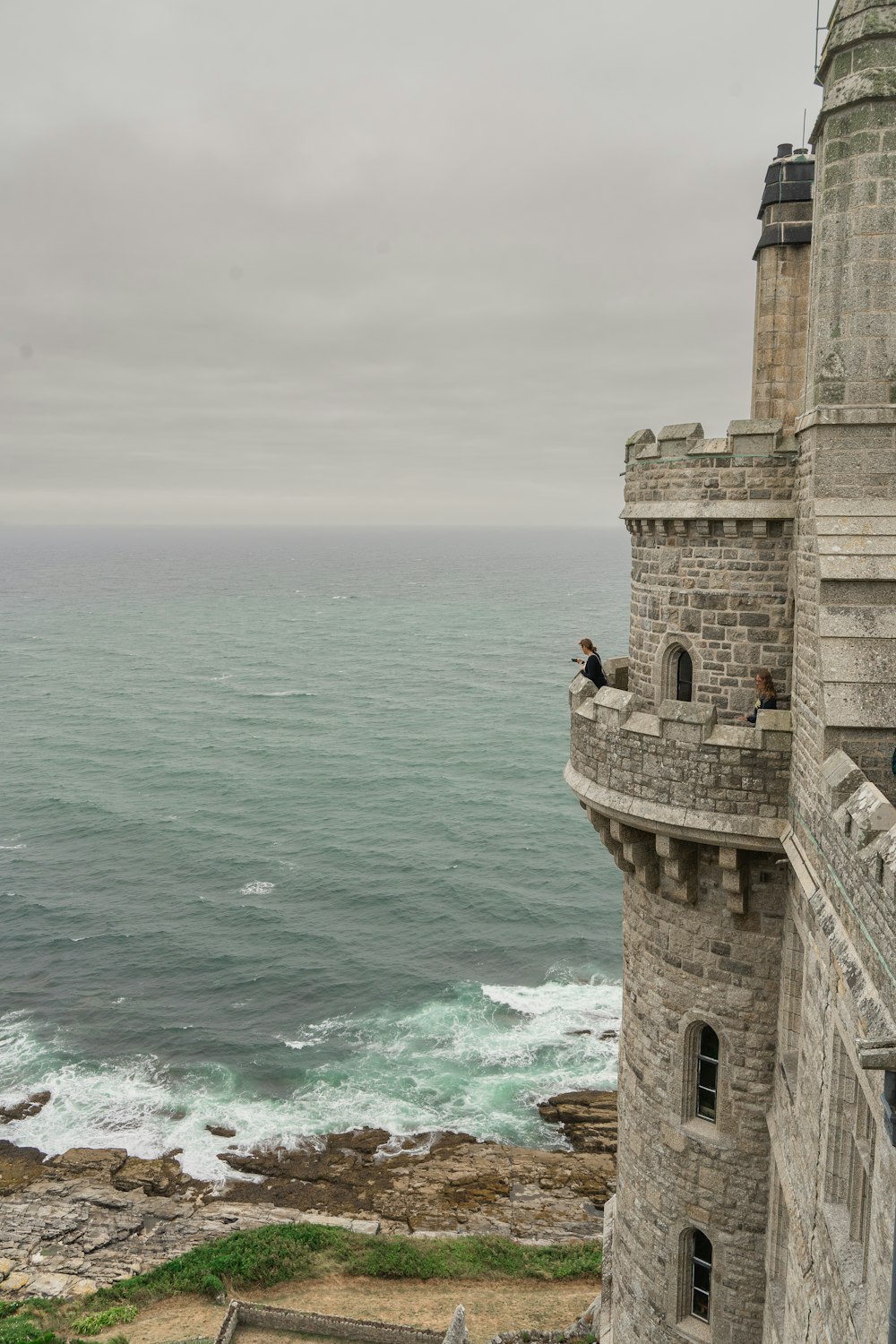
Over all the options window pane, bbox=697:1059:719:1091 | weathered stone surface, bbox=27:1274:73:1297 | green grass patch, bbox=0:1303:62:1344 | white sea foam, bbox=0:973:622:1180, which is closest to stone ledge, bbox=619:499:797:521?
window pane, bbox=697:1059:719:1091

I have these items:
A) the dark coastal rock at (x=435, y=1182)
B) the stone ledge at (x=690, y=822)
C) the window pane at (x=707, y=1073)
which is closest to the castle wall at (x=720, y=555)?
the stone ledge at (x=690, y=822)

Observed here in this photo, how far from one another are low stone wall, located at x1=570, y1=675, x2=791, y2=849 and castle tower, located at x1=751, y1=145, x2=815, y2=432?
4483 mm

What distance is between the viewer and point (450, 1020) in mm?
40125

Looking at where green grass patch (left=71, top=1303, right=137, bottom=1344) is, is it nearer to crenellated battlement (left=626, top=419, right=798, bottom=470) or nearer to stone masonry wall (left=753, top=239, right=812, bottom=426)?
crenellated battlement (left=626, top=419, right=798, bottom=470)

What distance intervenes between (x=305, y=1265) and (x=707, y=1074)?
1734cm

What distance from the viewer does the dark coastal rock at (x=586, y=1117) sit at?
110 ft

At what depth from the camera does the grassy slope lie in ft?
86.5

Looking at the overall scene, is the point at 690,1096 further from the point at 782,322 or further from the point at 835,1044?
the point at 782,322

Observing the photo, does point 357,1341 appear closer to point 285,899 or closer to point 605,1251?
point 605,1251

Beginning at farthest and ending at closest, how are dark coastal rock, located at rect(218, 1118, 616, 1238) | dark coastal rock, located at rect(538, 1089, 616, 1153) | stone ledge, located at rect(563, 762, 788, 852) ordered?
1. dark coastal rock, located at rect(538, 1089, 616, 1153)
2. dark coastal rock, located at rect(218, 1118, 616, 1238)
3. stone ledge, located at rect(563, 762, 788, 852)

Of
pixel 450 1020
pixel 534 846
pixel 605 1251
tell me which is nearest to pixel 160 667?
pixel 534 846

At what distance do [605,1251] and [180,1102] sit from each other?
71.1 ft

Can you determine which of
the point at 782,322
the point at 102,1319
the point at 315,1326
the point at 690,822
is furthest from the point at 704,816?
the point at 102,1319

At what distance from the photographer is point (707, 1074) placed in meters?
14.2
